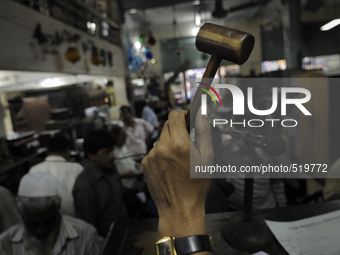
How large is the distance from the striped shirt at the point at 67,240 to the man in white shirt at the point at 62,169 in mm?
344

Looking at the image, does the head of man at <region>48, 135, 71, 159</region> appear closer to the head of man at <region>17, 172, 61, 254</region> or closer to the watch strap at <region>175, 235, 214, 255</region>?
the head of man at <region>17, 172, 61, 254</region>

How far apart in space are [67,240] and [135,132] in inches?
81.4

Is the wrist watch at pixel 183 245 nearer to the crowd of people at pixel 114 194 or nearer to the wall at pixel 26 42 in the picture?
the crowd of people at pixel 114 194

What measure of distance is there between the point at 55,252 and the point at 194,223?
1.28m

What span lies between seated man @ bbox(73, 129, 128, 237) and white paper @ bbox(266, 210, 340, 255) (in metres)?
1.17

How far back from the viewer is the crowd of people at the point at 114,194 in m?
0.57

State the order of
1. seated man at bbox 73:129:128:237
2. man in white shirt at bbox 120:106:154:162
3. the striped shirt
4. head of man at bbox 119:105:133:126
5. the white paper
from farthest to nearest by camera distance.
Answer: head of man at bbox 119:105:133:126
man in white shirt at bbox 120:106:154:162
seated man at bbox 73:129:128:237
the striped shirt
the white paper

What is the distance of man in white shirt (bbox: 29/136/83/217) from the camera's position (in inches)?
76.5

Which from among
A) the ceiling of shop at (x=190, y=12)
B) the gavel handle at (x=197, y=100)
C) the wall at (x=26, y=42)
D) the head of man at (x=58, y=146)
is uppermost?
the ceiling of shop at (x=190, y=12)

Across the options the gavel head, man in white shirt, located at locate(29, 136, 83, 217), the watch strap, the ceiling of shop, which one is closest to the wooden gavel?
the gavel head

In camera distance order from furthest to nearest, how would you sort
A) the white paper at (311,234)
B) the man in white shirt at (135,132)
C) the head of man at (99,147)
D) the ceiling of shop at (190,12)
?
1. the ceiling of shop at (190,12)
2. the man in white shirt at (135,132)
3. the head of man at (99,147)
4. the white paper at (311,234)

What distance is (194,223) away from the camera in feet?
1.99

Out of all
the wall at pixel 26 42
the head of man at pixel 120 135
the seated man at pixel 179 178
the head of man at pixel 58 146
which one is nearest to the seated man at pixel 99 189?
the head of man at pixel 58 146

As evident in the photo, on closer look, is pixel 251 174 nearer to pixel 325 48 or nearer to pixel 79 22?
pixel 79 22
